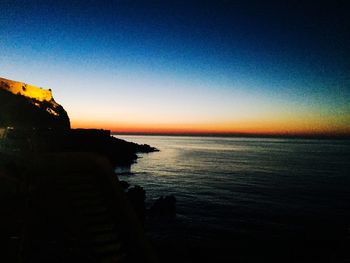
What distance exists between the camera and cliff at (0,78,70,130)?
2506 inches

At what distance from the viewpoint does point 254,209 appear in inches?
1351

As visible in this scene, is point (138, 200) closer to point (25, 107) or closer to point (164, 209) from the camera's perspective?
point (164, 209)

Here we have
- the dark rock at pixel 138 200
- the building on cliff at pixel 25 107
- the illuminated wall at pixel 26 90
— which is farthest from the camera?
the illuminated wall at pixel 26 90

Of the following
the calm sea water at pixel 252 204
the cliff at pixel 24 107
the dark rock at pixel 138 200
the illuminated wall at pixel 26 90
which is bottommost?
the calm sea water at pixel 252 204

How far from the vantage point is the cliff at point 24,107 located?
6366cm

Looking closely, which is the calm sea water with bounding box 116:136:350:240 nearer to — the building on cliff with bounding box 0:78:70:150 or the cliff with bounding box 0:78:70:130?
the building on cliff with bounding box 0:78:70:150

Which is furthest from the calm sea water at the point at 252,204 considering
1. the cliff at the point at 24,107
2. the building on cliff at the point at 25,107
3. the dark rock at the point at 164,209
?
the cliff at the point at 24,107

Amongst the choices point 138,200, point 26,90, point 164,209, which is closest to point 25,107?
point 26,90

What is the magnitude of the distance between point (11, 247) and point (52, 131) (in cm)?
488

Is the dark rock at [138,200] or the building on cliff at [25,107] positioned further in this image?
the building on cliff at [25,107]

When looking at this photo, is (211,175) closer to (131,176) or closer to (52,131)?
(131,176)

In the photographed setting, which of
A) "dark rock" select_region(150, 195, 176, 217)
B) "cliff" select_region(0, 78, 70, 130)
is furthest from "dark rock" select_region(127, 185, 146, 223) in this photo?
"cliff" select_region(0, 78, 70, 130)

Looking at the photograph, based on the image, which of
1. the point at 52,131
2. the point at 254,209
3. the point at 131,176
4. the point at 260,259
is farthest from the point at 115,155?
the point at 52,131

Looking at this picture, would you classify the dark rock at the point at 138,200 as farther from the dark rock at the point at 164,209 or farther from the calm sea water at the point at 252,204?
the dark rock at the point at 164,209
